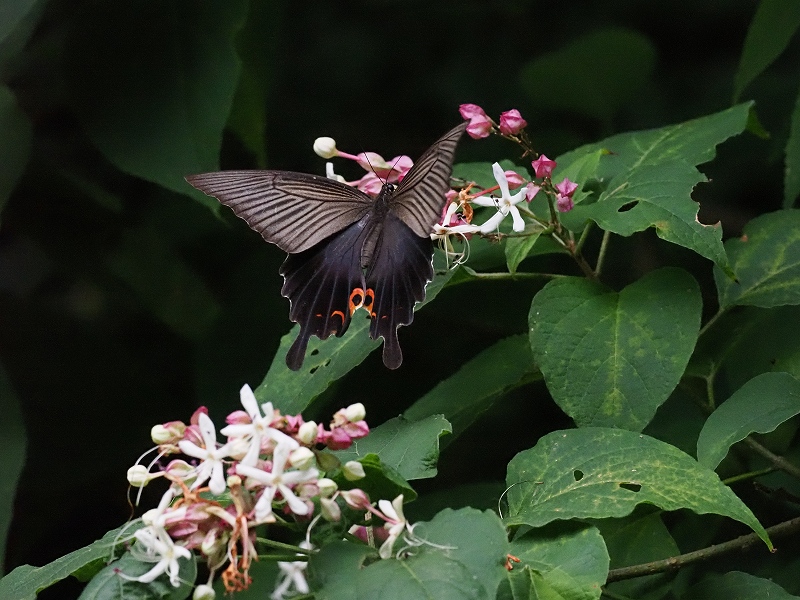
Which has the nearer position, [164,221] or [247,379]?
[247,379]

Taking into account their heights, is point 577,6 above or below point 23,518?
above

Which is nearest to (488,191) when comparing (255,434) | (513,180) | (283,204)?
(513,180)

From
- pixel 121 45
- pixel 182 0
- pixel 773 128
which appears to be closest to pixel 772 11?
pixel 773 128

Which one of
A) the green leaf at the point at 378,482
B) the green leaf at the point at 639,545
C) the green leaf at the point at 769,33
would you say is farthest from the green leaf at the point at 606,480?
the green leaf at the point at 769,33

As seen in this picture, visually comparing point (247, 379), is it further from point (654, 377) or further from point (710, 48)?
point (710, 48)

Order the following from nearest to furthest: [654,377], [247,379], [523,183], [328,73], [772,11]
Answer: [654,377], [523,183], [772,11], [247,379], [328,73]

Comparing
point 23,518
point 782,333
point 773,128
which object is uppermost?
point 773,128

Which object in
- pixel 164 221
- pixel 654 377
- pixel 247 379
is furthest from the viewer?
pixel 164 221

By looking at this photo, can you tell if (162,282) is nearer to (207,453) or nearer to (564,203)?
(564,203)
